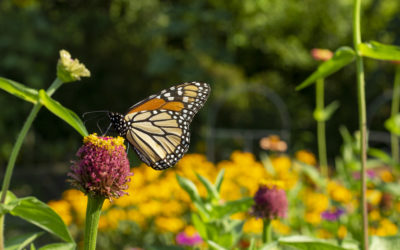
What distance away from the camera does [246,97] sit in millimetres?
7461

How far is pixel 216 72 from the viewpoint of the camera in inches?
259

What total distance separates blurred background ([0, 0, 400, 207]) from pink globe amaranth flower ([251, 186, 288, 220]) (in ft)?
16.1

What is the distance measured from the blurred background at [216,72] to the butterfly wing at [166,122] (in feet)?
15.4

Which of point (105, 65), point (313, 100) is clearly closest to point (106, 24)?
point (105, 65)

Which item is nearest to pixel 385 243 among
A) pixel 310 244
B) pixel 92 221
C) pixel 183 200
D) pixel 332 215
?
pixel 310 244

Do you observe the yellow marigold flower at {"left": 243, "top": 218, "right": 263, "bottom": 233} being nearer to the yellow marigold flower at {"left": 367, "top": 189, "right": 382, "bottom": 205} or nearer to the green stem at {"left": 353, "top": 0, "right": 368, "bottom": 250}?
the yellow marigold flower at {"left": 367, "top": 189, "right": 382, "bottom": 205}

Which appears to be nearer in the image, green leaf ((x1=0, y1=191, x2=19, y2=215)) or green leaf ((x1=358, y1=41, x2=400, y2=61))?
green leaf ((x1=0, y1=191, x2=19, y2=215))

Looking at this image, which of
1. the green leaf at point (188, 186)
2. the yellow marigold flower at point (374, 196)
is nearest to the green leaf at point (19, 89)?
the green leaf at point (188, 186)

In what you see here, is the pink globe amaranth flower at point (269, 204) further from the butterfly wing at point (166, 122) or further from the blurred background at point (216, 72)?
the blurred background at point (216, 72)

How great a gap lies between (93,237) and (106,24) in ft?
22.1

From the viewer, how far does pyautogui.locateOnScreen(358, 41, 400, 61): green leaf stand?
658mm

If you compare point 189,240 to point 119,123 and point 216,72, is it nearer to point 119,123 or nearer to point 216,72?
point 119,123

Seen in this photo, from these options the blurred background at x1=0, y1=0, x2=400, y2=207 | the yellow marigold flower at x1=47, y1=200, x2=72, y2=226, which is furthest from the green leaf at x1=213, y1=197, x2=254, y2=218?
the blurred background at x1=0, y1=0, x2=400, y2=207

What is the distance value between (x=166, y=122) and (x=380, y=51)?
615 mm
